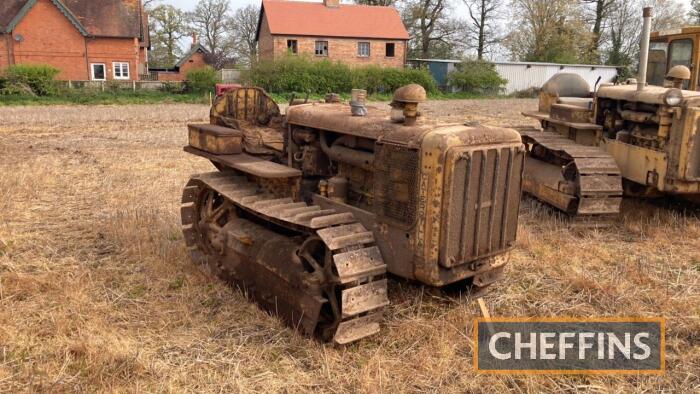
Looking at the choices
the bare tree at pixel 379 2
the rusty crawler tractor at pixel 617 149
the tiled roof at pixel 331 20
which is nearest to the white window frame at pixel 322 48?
the tiled roof at pixel 331 20

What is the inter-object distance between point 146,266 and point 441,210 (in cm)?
342

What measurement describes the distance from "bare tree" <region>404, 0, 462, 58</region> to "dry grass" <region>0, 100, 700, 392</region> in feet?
149

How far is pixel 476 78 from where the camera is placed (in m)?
39.8

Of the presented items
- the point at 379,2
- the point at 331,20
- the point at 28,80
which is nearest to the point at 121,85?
the point at 28,80

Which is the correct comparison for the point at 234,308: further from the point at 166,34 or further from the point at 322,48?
the point at 166,34

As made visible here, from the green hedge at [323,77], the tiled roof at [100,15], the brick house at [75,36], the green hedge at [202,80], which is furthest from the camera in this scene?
the tiled roof at [100,15]

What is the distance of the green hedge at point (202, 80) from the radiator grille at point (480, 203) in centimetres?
3051

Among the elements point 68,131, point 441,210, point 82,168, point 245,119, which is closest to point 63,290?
point 245,119

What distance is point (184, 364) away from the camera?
4.34m

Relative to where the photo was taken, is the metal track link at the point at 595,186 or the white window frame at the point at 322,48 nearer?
the metal track link at the point at 595,186

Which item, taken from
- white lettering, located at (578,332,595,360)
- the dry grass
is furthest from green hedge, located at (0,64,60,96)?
white lettering, located at (578,332,595,360)

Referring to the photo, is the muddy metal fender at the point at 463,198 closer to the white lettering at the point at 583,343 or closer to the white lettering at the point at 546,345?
the white lettering at the point at 546,345

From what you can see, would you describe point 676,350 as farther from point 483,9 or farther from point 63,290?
point 483,9

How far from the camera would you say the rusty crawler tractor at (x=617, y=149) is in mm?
7387
